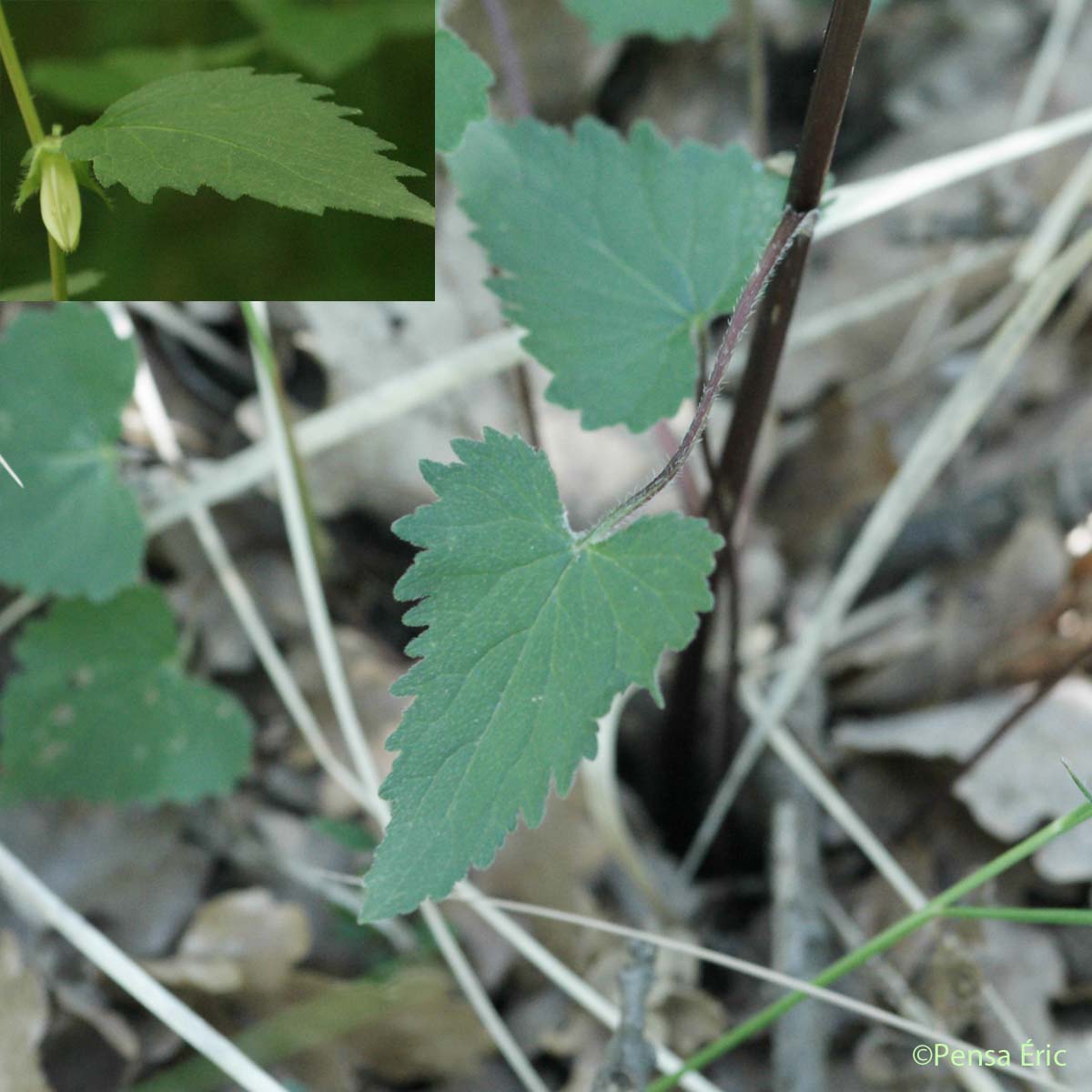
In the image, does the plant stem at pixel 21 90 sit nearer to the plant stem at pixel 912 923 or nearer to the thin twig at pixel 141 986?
the thin twig at pixel 141 986

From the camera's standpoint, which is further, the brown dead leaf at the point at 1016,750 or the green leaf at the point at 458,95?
the brown dead leaf at the point at 1016,750

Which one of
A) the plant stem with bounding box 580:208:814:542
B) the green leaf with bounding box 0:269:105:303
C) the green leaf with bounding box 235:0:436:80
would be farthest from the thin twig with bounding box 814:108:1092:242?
the green leaf with bounding box 0:269:105:303

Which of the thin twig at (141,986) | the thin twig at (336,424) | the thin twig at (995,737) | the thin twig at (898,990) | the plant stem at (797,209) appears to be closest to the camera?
the plant stem at (797,209)

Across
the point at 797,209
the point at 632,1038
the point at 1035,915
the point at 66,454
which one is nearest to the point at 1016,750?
the point at 1035,915

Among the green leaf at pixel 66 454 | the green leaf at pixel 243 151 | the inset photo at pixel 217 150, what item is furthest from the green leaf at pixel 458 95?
the green leaf at pixel 66 454

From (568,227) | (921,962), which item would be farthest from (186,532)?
(921,962)

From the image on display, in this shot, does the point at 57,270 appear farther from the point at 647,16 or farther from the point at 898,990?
the point at 898,990

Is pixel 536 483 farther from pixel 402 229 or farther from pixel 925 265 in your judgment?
pixel 925 265
